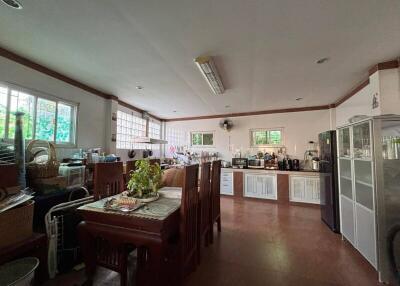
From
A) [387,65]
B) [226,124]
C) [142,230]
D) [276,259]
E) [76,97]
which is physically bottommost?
[276,259]

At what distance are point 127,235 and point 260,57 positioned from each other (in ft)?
8.32

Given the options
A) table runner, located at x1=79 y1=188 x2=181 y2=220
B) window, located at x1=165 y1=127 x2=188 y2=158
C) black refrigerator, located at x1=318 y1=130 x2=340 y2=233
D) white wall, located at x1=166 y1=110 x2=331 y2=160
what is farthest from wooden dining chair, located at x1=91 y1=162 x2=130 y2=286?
window, located at x1=165 y1=127 x2=188 y2=158

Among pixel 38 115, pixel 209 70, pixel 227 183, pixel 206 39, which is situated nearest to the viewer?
pixel 206 39

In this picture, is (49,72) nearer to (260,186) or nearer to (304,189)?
(260,186)

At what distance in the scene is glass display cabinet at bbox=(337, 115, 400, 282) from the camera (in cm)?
189

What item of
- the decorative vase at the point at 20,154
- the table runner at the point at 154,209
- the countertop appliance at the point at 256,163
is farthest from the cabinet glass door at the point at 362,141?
the decorative vase at the point at 20,154

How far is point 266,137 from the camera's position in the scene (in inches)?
214

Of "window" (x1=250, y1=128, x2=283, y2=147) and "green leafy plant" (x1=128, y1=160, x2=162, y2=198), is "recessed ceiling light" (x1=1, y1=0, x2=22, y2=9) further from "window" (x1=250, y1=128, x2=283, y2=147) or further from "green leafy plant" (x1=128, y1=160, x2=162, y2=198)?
"window" (x1=250, y1=128, x2=283, y2=147)

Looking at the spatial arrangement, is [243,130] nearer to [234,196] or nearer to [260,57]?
[234,196]

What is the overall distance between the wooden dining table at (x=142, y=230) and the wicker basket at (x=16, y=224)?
46cm

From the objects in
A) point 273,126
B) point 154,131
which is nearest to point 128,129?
point 154,131

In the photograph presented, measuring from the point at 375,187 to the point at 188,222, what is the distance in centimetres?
205

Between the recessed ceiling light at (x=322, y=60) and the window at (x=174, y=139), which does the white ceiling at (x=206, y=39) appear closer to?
the recessed ceiling light at (x=322, y=60)

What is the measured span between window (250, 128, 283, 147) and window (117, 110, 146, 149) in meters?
3.45
